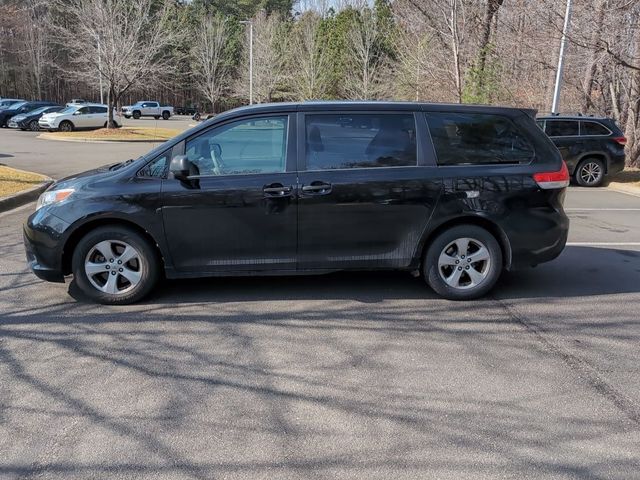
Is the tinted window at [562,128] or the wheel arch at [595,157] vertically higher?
Answer: the tinted window at [562,128]

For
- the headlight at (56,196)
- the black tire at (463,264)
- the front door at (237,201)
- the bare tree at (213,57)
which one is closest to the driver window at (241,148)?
the front door at (237,201)

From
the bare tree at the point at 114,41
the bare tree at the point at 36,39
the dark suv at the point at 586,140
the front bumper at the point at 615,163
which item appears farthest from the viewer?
the bare tree at the point at 36,39

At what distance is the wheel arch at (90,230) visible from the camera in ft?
16.4

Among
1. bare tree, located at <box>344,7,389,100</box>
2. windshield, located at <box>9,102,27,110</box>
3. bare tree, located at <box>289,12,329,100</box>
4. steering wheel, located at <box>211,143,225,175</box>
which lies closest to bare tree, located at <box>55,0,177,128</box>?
windshield, located at <box>9,102,27,110</box>

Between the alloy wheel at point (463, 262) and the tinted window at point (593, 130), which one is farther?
the tinted window at point (593, 130)

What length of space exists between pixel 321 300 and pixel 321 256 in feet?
1.39

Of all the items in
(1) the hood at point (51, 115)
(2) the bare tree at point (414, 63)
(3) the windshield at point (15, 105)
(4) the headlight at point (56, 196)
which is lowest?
(4) the headlight at point (56, 196)

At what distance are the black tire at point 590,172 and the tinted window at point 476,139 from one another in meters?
10.1

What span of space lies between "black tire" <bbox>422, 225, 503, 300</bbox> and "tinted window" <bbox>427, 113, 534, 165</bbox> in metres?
0.67

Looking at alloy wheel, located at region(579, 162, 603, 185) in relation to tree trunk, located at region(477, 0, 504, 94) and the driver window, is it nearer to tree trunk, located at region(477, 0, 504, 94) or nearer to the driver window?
tree trunk, located at region(477, 0, 504, 94)

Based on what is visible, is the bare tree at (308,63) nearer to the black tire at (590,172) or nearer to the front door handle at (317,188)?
the black tire at (590,172)

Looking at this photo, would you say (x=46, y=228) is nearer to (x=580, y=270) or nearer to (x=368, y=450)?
(x=368, y=450)

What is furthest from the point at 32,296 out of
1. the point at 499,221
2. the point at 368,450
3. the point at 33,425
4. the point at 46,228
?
the point at 499,221

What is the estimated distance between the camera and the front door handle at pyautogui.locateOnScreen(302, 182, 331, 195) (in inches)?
196
